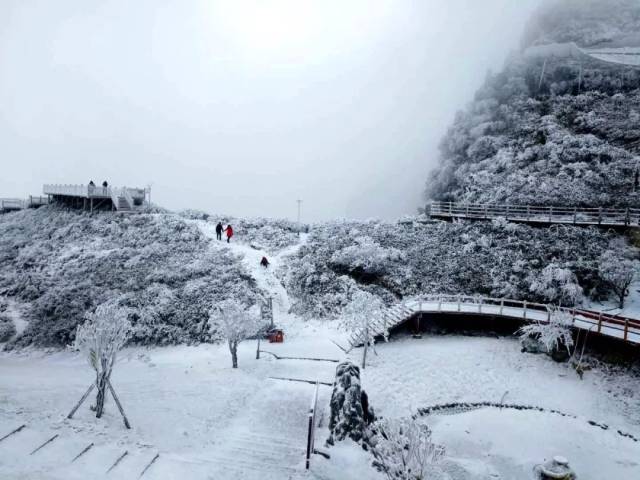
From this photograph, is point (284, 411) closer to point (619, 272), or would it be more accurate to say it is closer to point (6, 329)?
point (6, 329)

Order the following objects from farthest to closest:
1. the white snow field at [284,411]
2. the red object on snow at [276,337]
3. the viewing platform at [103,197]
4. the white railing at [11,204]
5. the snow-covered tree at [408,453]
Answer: the white railing at [11,204], the viewing platform at [103,197], the red object on snow at [276,337], the white snow field at [284,411], the snow-covered tree at [408,453]

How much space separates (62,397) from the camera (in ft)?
52.9

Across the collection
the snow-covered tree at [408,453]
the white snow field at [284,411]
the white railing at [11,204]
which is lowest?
the white snow field at [284,411]

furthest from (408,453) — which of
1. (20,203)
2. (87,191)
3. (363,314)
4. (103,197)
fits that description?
(20,203)

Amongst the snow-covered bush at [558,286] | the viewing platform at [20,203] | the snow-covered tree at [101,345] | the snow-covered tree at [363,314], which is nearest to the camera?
the snow-covered tree at [101,345]

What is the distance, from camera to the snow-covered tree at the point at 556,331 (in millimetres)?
19222

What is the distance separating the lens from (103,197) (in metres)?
44.0

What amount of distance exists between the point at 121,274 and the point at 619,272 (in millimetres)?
34461

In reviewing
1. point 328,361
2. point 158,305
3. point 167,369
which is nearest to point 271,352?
point 328,361

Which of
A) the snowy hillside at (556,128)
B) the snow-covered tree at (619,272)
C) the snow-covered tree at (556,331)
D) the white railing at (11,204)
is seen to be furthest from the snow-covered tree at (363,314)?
the white railing at (11,204)

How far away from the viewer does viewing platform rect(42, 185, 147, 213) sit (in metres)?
43.6

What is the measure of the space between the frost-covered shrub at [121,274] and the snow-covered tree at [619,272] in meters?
22.9

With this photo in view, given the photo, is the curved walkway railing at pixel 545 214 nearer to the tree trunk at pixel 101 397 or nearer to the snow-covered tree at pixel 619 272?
the snow-covered tree at pixel 619 272

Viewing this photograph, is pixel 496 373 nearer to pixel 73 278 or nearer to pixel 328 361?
pixel 328 361
